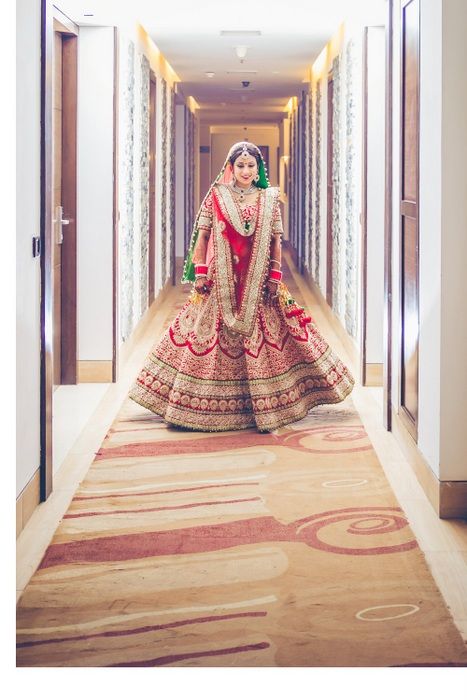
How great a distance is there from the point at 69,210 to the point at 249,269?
5.29 feet

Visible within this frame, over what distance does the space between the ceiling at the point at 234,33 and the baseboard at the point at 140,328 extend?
7.15 feet

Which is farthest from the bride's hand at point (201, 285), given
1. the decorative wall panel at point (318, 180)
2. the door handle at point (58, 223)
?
the decorative wall panel at point (318, 180)

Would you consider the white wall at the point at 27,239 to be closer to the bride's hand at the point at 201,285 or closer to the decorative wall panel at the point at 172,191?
the bride's hand at the point at 201,285

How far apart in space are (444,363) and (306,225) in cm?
916

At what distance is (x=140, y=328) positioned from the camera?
8734mm

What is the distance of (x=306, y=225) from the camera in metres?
13.1

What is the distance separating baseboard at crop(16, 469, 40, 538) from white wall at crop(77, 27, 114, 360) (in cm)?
271

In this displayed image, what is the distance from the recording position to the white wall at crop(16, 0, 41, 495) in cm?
388

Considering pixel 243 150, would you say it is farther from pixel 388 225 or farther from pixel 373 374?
pixel 373 374

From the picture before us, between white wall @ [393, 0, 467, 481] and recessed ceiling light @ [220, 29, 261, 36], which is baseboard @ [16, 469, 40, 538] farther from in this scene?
recessed ceiling light @ [220, 29, 261, 36]

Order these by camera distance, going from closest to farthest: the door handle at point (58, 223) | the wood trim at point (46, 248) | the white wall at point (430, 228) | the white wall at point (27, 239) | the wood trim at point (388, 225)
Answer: the white wall at point (27, 239)
the white wall at point (430, 228)
the wood trim at point (46, 248)
the wood trim at point (388, 225)
the door handle at point (58, 223)

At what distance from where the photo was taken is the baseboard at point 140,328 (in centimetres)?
754
